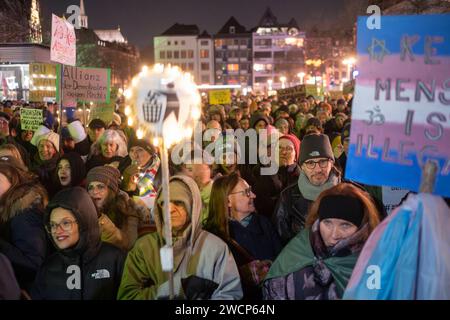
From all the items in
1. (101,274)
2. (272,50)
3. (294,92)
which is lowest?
(101,274)

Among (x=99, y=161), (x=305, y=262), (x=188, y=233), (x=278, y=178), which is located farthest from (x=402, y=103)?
(x=99, y=161)

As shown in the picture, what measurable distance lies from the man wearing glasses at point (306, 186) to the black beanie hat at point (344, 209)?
1392mm

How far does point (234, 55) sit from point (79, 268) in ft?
Result: 350

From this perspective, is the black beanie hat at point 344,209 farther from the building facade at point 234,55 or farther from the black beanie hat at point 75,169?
the building facade at point 234,55

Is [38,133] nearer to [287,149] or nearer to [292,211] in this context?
[287,149]

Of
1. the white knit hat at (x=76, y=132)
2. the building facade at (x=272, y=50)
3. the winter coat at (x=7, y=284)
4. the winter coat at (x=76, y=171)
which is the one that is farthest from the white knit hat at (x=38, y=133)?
the building facade at (x=272, y=50)

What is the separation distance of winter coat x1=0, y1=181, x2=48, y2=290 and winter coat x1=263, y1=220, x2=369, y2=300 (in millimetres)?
1779

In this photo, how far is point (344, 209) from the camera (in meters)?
3.14

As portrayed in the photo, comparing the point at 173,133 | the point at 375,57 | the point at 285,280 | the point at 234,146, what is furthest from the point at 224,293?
the point at 234,146

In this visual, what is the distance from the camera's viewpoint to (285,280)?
3.21 metres

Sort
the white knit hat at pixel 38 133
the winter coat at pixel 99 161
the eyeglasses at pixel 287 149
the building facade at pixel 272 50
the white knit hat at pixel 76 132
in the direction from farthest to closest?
the building facade at pixel 272 50, the white knit hat at pixel 76 132, the white knit hat at pixel 38 133, the winter coat at pixel 99 161, the eyeglasses at pixel 287 149

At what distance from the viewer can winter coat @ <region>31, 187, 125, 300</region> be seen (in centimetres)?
346

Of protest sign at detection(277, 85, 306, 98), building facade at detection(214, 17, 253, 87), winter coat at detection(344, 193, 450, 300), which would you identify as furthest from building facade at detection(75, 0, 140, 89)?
winter coat at detection(344, 193, 450, 300)

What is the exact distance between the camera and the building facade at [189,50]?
357 feet
